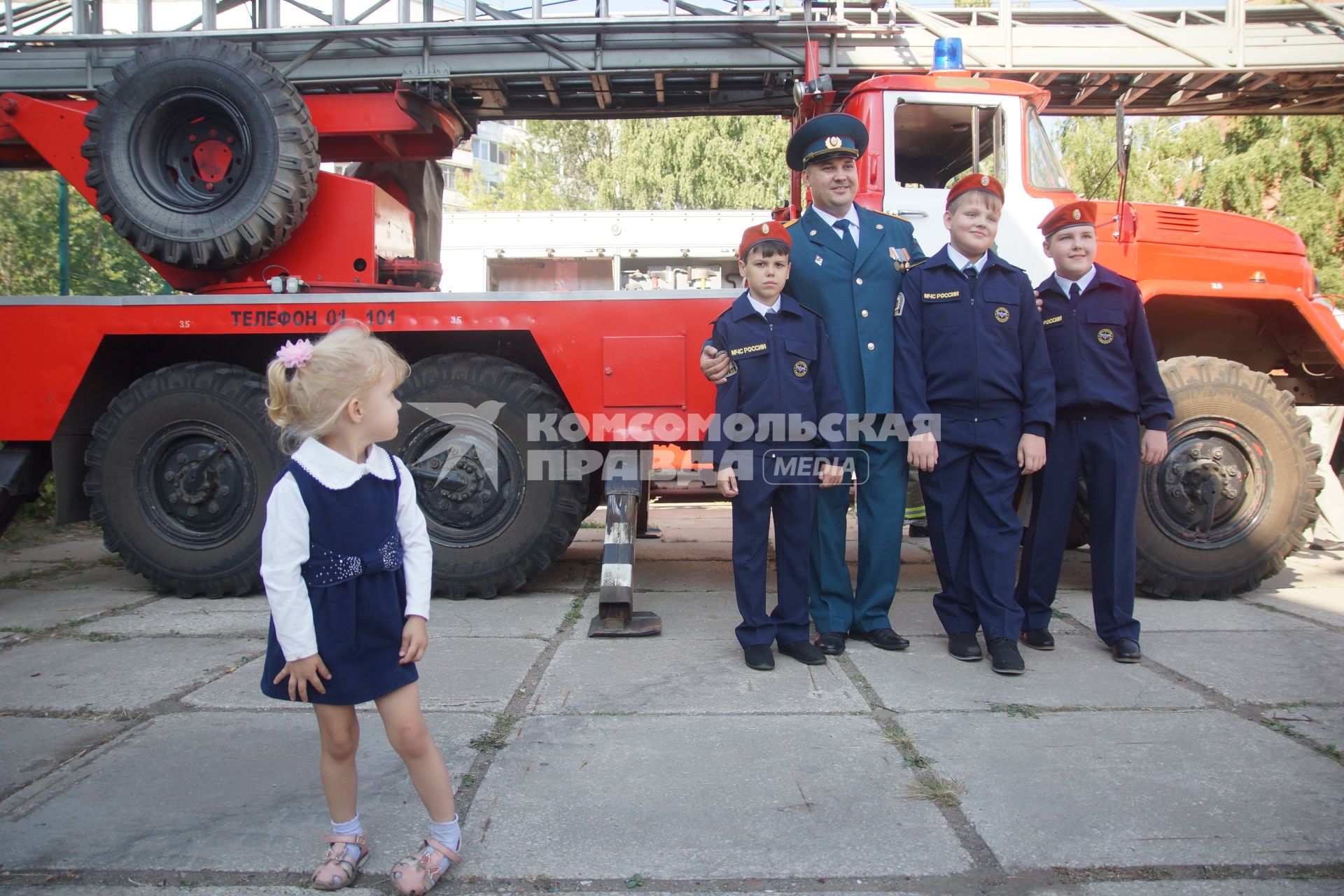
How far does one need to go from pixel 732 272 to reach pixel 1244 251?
Answer: 274 inches

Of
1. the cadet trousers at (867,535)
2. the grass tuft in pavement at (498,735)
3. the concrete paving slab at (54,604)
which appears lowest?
the concrete paving slab at (54,604)

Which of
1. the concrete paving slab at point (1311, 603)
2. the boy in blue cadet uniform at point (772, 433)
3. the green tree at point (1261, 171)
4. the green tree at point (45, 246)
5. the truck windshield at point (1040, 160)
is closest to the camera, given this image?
the boy in blue cadet uniform at point (772, 433)

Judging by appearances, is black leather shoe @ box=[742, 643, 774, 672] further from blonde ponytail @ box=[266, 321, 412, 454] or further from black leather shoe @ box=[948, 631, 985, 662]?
blonde ponytail @ box=[266, 321, 412, 454]

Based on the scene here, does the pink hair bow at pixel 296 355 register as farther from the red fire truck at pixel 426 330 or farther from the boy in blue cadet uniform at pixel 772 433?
the red fire truck at pixel 426 330

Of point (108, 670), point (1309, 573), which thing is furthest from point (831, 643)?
point (1309, 573)

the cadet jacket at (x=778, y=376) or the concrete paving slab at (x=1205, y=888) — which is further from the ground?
the cadet jacket at (x=778, y=376)

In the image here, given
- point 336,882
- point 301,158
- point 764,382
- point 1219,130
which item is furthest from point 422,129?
point 1219,130

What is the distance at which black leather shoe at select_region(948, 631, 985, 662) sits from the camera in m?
3.68

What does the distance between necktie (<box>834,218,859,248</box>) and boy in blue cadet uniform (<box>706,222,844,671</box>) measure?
33 centimetres

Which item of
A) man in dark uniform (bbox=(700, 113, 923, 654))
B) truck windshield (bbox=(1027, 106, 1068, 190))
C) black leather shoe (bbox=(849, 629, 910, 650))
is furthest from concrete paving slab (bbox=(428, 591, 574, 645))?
truck windshield (bbox=(1027, 106, 1068, 190))

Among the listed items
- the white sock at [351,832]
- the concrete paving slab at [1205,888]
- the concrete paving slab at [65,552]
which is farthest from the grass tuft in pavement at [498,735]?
the concrete paving slab at [65,552]

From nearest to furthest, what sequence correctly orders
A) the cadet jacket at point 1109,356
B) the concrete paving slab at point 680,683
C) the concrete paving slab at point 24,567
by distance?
the concrete paving slab at point 680,683 < the cadet jacket at point 1109,356 < the concrete paving slab at point 24,567

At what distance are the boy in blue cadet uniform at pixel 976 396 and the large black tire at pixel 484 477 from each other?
6.21 feet

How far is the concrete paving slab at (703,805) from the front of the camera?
6.84ft
